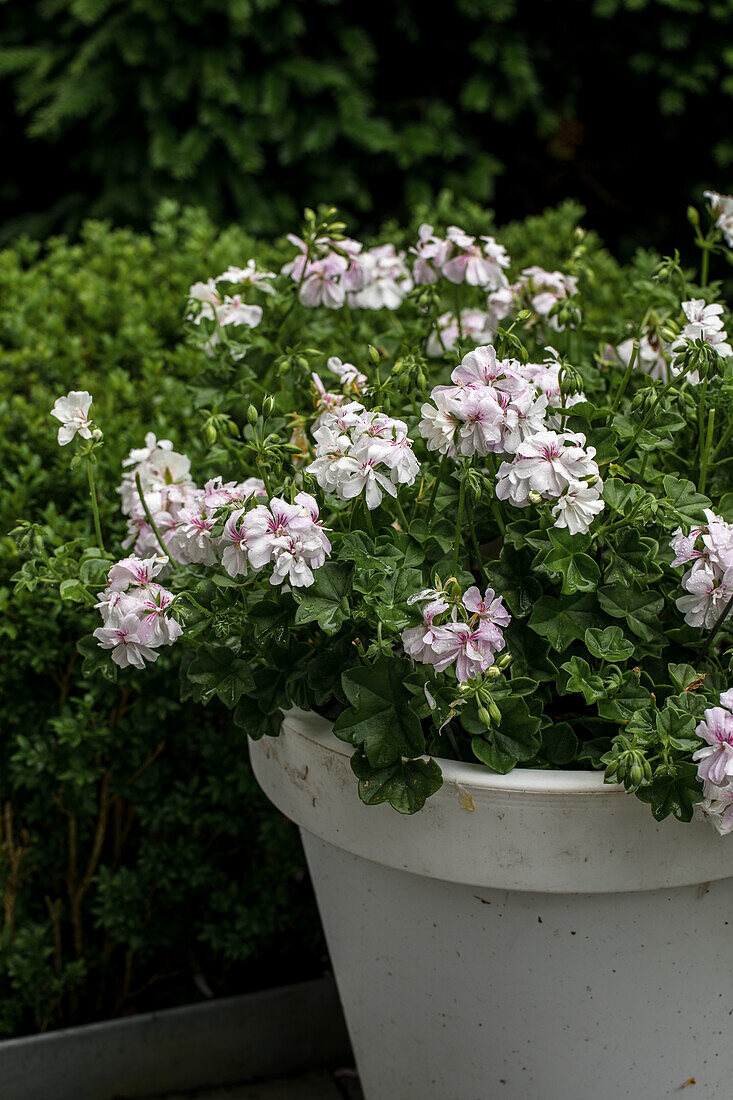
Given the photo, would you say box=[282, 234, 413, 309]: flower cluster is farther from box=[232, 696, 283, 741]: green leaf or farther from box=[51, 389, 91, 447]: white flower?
box=[232, 696, 283, 741]: green leaf

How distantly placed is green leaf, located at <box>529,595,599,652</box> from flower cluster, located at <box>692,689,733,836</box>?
152 mm

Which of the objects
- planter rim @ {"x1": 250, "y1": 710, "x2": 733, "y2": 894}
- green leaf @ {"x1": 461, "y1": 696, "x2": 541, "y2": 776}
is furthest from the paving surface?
green leaf @ {"x1": 461, "y1": 696, "x2": 541, "y2": 776}

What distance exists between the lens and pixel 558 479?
3.11 feet

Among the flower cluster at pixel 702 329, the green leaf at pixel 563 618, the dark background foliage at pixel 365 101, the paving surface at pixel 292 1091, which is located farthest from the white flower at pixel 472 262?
the dark background foliage at pixel 365 101

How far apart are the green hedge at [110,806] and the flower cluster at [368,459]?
56 cm

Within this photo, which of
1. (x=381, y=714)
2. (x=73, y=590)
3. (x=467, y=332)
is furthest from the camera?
(x=467, y=332)

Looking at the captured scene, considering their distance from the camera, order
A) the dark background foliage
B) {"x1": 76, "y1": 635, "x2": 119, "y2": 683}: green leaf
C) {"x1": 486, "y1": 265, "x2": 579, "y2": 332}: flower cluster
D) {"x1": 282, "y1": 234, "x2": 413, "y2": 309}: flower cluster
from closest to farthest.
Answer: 1. {"x1": 76, "y1": 635, "x2": 119, "y2": 683}: green leaf
2. {"x1": 282, "y1": 234, "x2": 413, "y2": 309}: flower cluster
3. {"x1": 486, "y1": 265, "x2": 579, "y2": 332}: flower cluster
4. the dark background foliage

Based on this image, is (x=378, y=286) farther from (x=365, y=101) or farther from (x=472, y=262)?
(x=365, y=101)

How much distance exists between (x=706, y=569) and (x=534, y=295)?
668 mm

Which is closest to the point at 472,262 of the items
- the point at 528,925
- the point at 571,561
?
the point at 571,561

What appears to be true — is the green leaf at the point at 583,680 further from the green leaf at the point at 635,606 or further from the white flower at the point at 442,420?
the white flower at the point at 442,420

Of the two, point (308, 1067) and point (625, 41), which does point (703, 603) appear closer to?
point (308, 1067)

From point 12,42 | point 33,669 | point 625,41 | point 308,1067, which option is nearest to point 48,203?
point 12,42

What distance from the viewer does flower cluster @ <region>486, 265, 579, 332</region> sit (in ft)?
4.75
